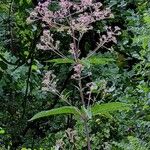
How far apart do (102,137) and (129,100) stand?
0.75m

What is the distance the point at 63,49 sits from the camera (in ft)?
11.4

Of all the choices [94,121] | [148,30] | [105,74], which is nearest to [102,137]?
[94,121]

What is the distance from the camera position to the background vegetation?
9.64ft

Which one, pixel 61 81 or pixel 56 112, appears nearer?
pixel 56 112

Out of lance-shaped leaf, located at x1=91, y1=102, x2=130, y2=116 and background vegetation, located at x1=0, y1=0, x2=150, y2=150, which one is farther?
A: background vegetation, located at x1=0, y1=0, x2=150, y2=150

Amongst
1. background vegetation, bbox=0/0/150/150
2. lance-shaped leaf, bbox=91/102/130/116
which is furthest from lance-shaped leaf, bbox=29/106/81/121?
background vegetation, bbox=0/0/150/150

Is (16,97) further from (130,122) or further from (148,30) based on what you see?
(148,30)

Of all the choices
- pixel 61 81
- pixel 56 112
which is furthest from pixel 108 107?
pixel 61 81

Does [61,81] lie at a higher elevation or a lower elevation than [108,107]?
lower

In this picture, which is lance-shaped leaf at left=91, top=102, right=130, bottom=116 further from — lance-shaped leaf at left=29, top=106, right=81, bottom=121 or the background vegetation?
the background vegetation

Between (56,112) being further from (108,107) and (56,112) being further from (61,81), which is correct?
(61,81)

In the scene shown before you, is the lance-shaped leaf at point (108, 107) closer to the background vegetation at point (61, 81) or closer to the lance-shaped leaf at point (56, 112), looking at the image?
the lance-shaped leaf at point (56, 112)

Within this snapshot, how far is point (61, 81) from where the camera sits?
344 centimetres

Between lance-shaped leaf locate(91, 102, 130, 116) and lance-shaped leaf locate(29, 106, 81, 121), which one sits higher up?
lance-shaped leaf locate(29, 106, 81, 121)
